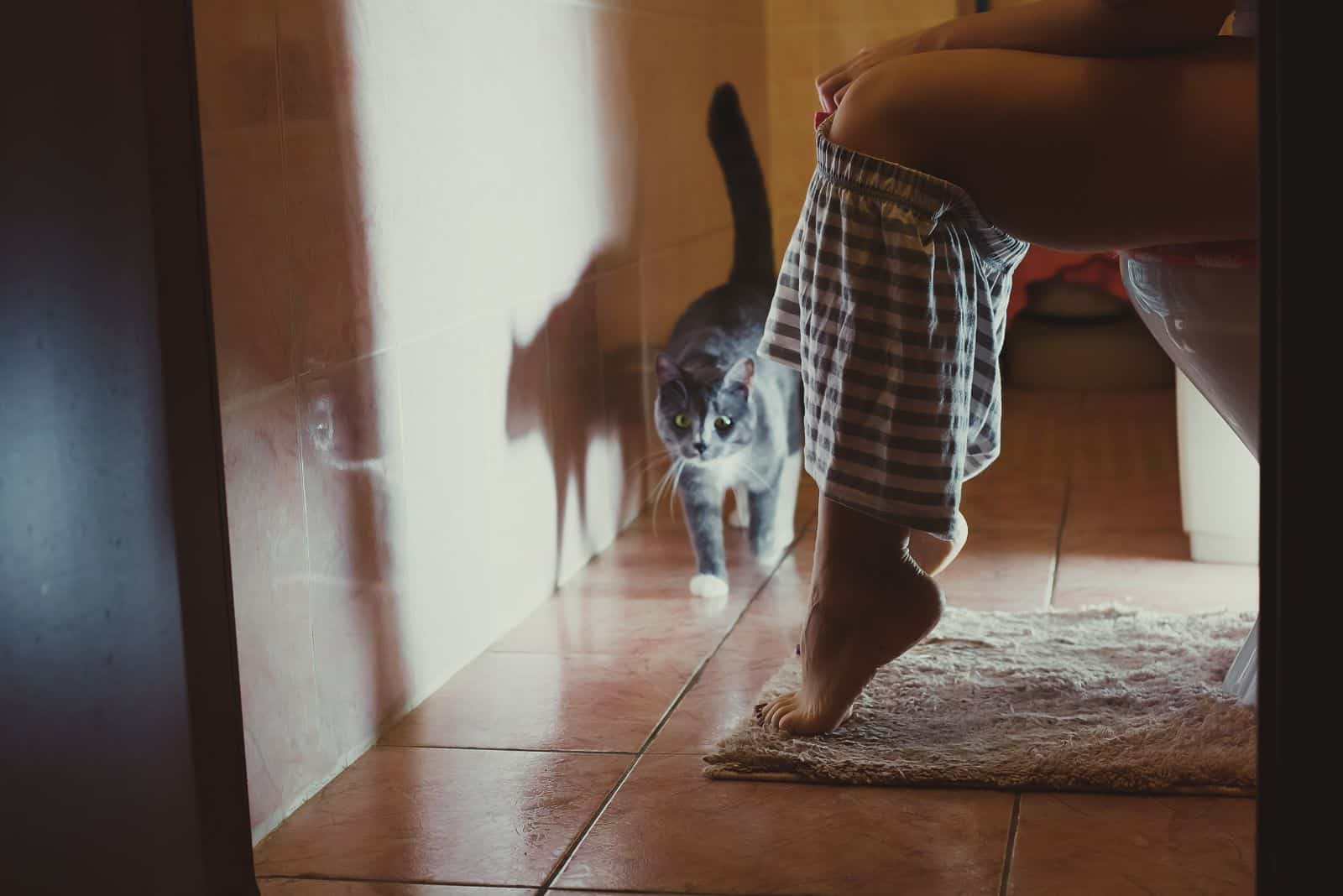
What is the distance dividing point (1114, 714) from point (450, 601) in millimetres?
628

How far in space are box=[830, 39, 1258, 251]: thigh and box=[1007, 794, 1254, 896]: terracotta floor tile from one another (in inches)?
16.0

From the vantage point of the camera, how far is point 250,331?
105 cm

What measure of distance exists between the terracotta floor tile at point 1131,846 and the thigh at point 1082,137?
406 millimetres

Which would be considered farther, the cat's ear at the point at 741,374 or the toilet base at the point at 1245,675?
the cat's ear at the point at 741,374

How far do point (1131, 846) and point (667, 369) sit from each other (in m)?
0.88

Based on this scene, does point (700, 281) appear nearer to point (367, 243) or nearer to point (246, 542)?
point (367, 243)

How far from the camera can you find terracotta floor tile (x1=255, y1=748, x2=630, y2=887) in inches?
39.1

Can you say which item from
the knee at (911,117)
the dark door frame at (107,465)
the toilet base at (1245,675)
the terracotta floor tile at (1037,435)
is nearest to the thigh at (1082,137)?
the knee at (911,117)

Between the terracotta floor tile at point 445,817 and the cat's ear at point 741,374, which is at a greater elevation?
the cat's ear at point 741,374

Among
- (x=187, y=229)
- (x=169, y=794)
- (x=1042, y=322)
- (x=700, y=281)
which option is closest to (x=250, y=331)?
(x=187, y=229)

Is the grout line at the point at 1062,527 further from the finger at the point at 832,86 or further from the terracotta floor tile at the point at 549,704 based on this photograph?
the finger at the point at 832,86

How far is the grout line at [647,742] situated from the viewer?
980mm

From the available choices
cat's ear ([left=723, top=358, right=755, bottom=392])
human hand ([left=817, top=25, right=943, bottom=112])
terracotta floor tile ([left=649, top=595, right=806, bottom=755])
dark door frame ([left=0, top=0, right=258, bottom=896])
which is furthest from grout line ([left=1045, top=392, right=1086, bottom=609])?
dark door frame ([left=0, top=0, right=258, bottom=896])

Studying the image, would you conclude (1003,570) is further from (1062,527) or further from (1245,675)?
(1245,675)
